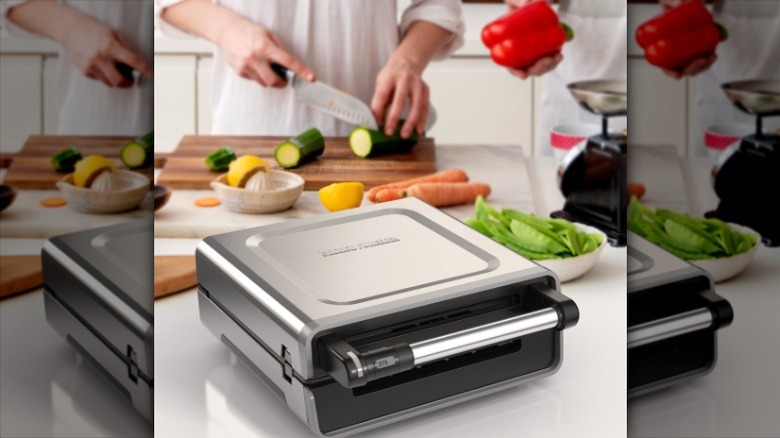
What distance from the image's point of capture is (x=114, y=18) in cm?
48

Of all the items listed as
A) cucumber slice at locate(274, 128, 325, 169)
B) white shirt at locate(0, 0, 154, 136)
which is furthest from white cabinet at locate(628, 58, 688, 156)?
cucumber slice at locate(274, 128, 325, 169)

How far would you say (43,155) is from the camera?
1.48ft

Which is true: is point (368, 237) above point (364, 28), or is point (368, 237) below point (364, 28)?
below

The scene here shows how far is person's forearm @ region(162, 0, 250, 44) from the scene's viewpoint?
1211 millimetres

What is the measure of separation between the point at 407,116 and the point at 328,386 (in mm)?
728

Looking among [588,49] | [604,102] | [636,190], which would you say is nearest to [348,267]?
[636,190]

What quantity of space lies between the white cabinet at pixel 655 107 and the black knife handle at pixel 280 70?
68cm

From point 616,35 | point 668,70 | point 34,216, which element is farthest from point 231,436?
point 616,35

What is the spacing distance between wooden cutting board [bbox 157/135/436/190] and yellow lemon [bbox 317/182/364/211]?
1.4 inches

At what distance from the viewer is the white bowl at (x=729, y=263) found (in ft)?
1.80

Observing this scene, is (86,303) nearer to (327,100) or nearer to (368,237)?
(368,237)

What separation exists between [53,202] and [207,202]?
1.80 ft

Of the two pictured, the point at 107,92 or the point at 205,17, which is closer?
the point at 107,92

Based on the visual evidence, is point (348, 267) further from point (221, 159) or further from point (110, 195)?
point (221, 159)
